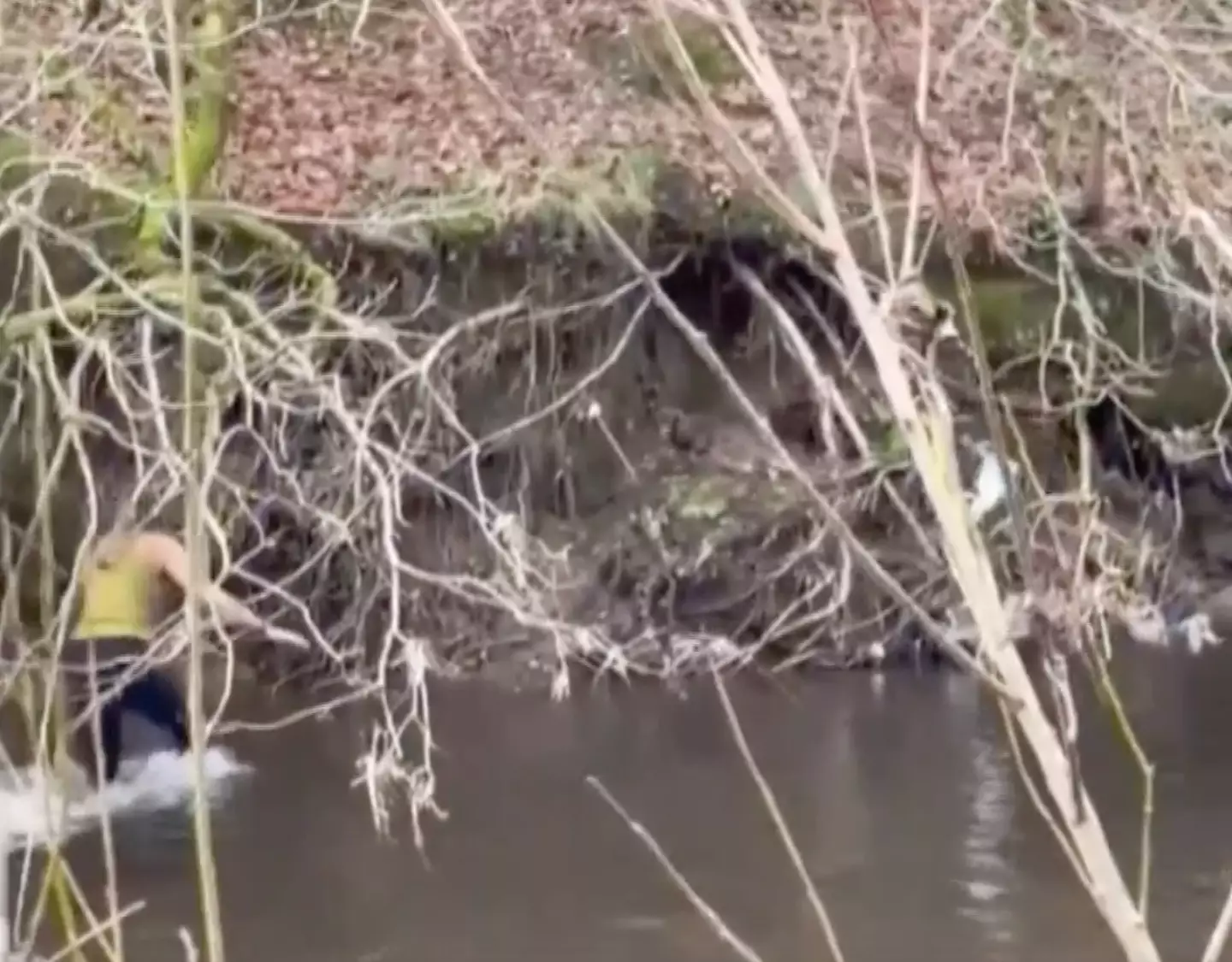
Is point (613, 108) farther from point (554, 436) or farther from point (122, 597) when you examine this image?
point (122, 597)

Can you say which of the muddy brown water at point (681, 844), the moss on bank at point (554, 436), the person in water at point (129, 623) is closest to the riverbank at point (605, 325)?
the moss on bank at point (554, 436)

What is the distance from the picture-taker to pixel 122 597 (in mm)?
5270

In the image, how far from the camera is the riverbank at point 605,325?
23.3 ft

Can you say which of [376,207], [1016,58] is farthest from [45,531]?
[1016,58]

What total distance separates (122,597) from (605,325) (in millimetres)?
→ 3344

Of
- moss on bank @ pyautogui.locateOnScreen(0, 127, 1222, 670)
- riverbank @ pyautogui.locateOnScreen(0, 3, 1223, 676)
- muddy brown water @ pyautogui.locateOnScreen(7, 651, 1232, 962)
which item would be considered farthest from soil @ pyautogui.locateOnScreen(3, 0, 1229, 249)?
muddy brown water @ pyautogui.locateOnScreen(7, 651, 1232, 962)

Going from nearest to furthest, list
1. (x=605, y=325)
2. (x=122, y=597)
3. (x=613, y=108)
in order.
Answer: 1. (x=122, y=597)
2. (x=613, y=108)
3. (x=605, y=325)

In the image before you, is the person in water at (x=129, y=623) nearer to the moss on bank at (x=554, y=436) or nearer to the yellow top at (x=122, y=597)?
the yellow top at (x=122, y=597)

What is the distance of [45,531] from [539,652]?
22.3 feet

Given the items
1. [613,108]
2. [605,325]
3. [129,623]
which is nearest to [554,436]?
[605,325]

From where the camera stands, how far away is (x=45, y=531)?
104 centimetres

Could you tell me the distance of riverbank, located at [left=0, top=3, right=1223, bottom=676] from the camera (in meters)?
7.09

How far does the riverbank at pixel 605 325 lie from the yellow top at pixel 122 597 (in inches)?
46.2

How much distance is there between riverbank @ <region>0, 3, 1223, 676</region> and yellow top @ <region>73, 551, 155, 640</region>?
46.2 inches
